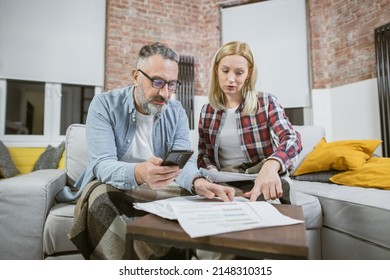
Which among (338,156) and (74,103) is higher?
(74,103)

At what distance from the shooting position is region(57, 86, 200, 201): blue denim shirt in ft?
2.94

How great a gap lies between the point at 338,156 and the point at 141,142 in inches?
47.6

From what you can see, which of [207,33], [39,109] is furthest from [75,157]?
[207,33]

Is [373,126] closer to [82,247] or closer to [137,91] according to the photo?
[137,91]

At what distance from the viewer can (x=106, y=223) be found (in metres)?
0.83

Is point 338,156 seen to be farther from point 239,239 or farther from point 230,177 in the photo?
point 239,239

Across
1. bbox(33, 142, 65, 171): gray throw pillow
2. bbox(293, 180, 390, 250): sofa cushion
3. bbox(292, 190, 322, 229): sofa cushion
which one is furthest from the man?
bbox(33, 142, 65, 171): gray throw pillow

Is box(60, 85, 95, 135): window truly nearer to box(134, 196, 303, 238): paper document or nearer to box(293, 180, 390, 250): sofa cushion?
box(293, 180, 390, 250): sofa cushion

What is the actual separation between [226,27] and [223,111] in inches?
105

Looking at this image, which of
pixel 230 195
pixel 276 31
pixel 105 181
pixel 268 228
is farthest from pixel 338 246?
pixel 276 31

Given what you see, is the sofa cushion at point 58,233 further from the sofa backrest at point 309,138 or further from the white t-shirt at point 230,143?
the sofa backrest at point 309,138

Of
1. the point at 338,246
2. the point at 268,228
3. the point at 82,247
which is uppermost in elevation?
the point at 268,228

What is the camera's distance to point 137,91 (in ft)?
3.90

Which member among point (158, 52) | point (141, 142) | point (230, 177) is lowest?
point (230, 177)
